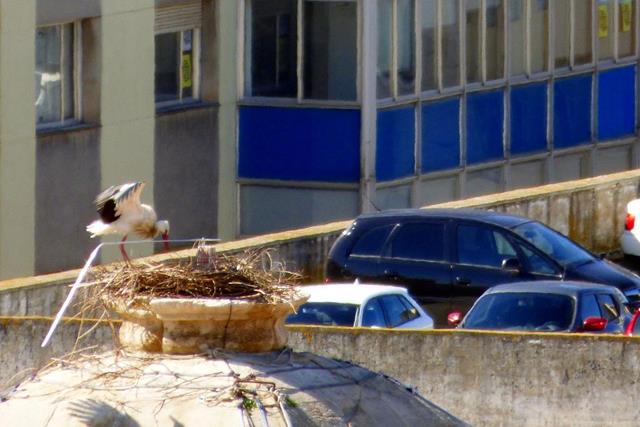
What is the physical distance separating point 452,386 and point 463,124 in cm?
1450

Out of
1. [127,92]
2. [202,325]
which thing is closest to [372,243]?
[127,92]

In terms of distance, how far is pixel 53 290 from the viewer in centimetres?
1562

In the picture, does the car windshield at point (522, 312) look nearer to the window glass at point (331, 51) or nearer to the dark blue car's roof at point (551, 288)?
the dark blue car's roof at point (551, 288)

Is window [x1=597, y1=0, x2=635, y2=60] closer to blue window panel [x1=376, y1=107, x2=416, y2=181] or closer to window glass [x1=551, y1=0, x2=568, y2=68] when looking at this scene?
window glass [x1=551, y1=0, x2=568, y2=68]

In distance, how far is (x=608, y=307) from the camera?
1505cm

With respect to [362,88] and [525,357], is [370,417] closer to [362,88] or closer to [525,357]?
[525,357]

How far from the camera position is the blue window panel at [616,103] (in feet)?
Answer: 97.9

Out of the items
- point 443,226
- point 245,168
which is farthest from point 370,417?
point 245,168

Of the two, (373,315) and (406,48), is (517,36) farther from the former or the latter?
(373,315)

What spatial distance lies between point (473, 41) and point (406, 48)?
70.9 inches

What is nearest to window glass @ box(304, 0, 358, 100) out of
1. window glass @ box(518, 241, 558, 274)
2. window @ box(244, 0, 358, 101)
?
window @ box(244, 0, 358, 101)

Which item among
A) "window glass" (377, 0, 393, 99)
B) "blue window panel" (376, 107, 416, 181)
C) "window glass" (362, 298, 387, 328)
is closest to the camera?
"window glass" (362, 298, 387, 328)

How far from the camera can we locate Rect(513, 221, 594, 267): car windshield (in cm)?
1697

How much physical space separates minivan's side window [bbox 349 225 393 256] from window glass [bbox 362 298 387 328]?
6.96 feet
